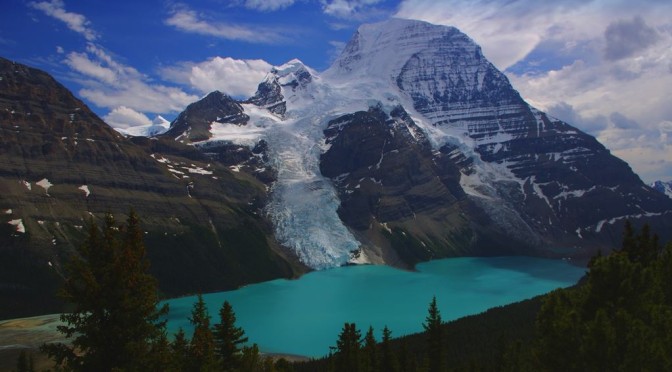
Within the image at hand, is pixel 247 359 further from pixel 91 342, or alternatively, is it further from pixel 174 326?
pixel 174 326

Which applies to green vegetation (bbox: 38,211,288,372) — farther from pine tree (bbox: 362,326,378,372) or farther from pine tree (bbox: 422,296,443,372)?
pine tree (bbox: 422,296,443,372)

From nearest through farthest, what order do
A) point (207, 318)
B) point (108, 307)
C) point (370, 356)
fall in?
point (108, 307) < point (207, 318) < point (370, 356)

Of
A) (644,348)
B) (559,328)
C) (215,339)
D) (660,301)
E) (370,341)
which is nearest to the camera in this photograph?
(644,348)

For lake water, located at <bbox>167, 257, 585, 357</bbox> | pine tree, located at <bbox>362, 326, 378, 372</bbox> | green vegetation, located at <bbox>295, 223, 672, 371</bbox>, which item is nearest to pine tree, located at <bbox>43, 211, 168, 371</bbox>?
green vegetation, located at <bbox>295, 223, 672, 371</bbox>

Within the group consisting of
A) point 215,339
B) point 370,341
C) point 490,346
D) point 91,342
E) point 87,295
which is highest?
point 87,295

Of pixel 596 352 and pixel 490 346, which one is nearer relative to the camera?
pixel 596 352

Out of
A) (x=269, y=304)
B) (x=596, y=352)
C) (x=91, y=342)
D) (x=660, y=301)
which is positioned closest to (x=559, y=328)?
(x=596, y=352)

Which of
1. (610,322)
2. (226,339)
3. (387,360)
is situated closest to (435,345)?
(387,360)

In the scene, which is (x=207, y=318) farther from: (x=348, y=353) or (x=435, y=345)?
(x=435, y=345)
